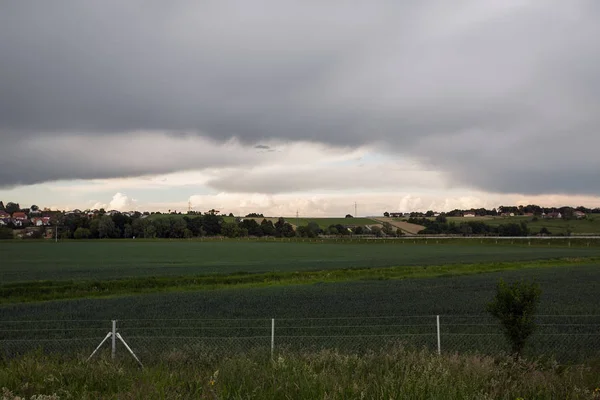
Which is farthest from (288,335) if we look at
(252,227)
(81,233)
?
(252,227)

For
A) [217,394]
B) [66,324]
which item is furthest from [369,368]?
[66,324]

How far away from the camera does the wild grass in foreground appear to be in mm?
6652

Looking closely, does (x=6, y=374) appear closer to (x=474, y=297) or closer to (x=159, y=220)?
(x=474, y=297)

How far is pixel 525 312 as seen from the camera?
12.9 meters

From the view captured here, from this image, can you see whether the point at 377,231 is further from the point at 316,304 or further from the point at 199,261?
the point at 316,304

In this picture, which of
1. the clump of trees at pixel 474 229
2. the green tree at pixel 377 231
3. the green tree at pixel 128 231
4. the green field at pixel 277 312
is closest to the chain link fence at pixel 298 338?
the green field at pixel 277 312

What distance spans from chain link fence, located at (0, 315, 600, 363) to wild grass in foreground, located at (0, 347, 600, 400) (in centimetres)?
342

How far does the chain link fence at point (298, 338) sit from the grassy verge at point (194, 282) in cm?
1669

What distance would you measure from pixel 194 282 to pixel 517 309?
114 feet

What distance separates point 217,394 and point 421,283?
35.7 m

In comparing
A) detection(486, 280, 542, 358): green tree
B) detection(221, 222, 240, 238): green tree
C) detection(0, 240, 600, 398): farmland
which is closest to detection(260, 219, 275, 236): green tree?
detection(221, 222, 240, 238): green tree

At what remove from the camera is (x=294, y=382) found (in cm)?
716

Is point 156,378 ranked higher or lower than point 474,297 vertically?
higher

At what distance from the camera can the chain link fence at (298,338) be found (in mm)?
14945
